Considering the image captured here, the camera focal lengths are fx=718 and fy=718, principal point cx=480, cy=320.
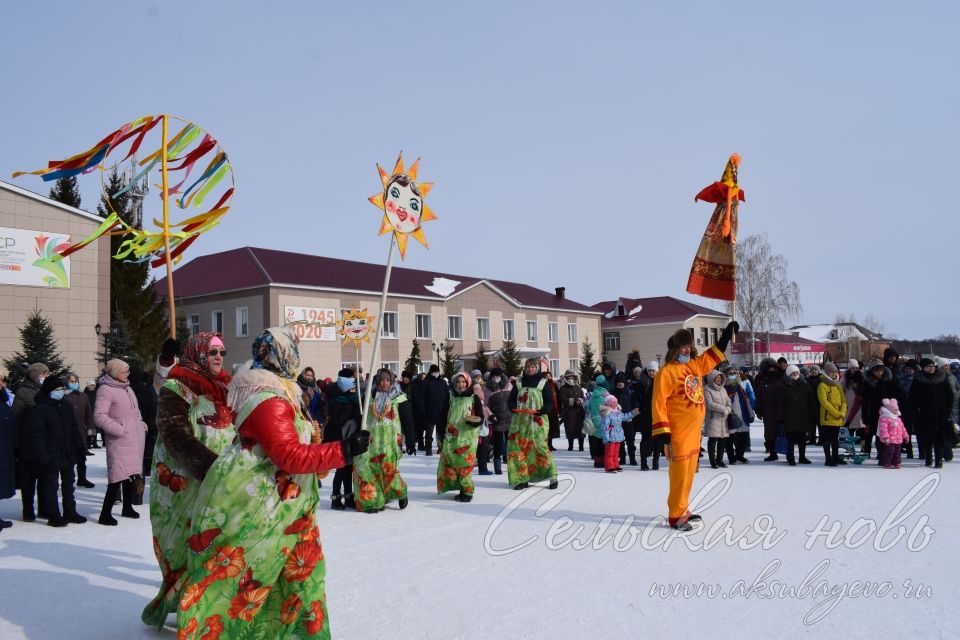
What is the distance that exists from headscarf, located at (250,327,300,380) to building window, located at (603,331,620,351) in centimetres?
5838

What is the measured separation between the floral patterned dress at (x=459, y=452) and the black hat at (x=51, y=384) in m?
4.46

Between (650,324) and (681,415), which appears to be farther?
(650,324)

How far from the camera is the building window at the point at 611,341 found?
60.8m

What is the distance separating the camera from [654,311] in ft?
199

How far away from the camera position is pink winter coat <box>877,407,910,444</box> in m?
11.2

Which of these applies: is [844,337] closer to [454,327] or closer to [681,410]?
[454,327]

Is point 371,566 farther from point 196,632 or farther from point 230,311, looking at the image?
point 230,311

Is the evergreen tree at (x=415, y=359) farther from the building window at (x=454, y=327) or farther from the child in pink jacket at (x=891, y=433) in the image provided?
the child in pink jacket at (x=891, y=433)

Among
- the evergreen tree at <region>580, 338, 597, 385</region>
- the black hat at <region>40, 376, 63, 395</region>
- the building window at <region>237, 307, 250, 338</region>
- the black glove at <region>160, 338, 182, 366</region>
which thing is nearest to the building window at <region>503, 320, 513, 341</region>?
the evergreen tree at <region>580, 338, 597, 385</region>

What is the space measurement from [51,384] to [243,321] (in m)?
29.2

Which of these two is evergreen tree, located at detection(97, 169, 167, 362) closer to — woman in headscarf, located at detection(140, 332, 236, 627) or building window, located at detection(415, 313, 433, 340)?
building window, located at detection(415, 313, 433, 340)

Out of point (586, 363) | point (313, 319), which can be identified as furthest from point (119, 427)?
point (586, 363)

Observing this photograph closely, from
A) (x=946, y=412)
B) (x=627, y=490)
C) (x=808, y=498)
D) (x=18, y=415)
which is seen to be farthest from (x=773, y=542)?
(x=18, y=415)

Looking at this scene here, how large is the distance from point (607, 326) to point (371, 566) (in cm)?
5646
